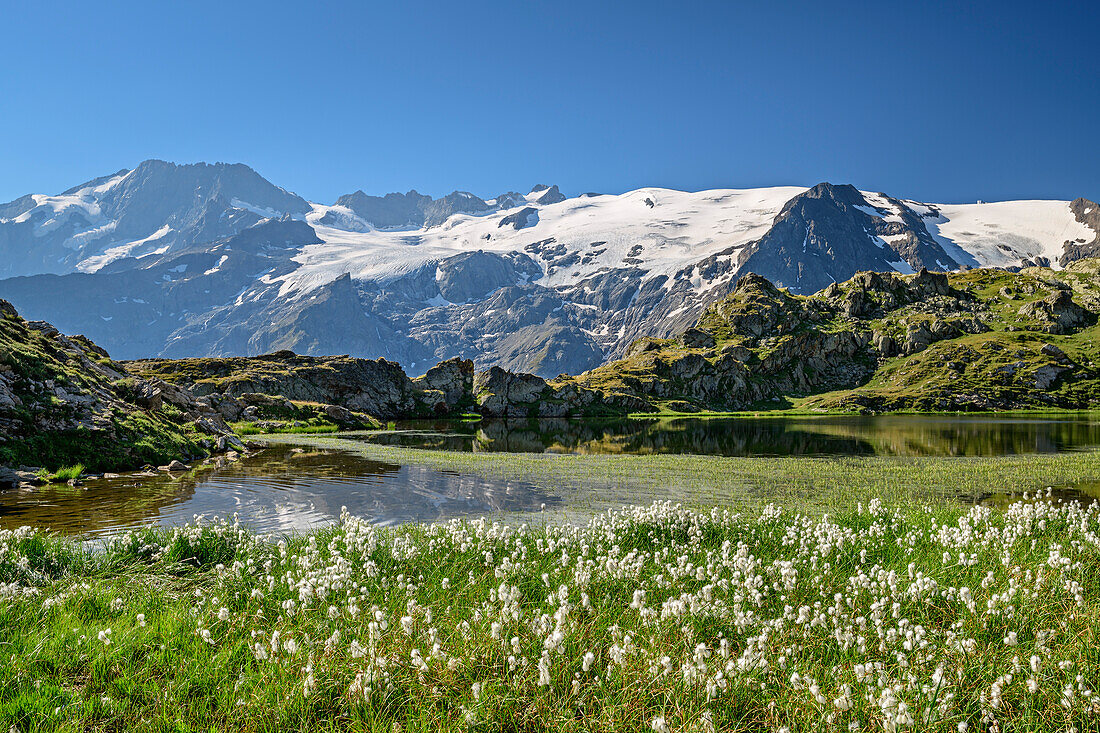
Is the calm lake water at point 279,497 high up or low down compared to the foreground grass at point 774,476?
up

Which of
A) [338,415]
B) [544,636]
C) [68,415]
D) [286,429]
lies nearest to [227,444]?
[68,415]

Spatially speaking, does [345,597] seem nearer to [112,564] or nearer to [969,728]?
[112,564]

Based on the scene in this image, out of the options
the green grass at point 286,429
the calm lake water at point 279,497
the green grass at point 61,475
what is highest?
the green grass at point 61,475

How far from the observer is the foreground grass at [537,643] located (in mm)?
7082

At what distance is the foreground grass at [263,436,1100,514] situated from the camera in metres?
28.6

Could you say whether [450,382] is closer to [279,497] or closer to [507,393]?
[507,393]

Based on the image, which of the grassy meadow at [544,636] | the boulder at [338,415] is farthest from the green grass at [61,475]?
the boulder at [338,415]

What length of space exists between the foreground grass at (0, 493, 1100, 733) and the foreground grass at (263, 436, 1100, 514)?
524 inches

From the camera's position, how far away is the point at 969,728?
23.7 ft

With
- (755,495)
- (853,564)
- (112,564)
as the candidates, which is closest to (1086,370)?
(755,495)

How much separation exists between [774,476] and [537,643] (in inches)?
1290

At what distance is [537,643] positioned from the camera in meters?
8.38

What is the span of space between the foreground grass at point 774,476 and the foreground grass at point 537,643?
524 inches

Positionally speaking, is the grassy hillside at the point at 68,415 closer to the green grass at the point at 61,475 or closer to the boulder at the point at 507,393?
the green grass at the point at 61,475
